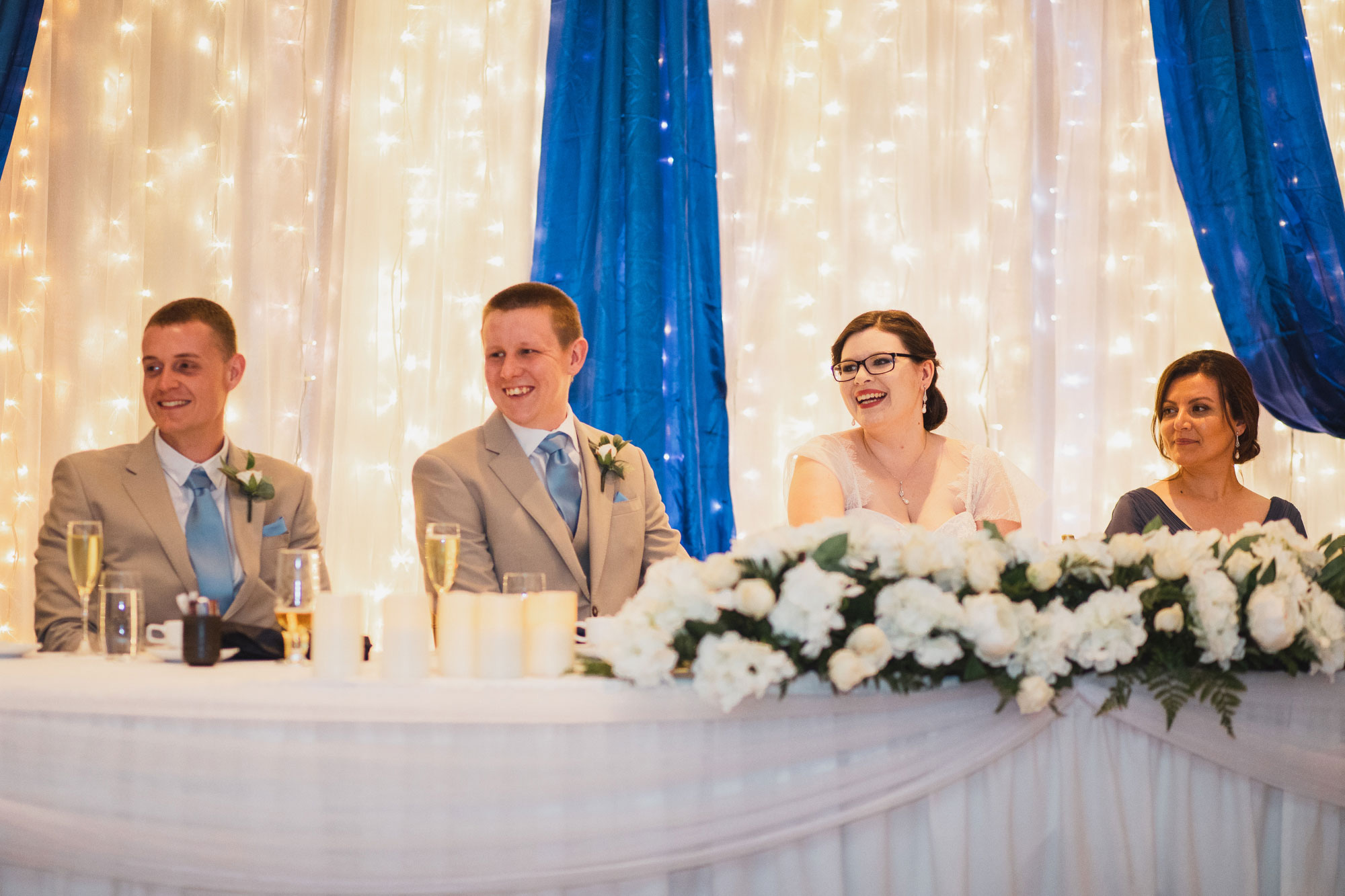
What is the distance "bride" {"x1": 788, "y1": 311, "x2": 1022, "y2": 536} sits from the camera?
3.01 meters

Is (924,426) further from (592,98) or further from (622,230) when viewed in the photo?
(592,98)

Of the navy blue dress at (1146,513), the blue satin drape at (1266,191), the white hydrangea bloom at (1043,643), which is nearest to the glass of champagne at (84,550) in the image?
the white hydrangea bloom at (1043,643)

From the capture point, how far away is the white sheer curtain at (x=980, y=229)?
14.0 feet

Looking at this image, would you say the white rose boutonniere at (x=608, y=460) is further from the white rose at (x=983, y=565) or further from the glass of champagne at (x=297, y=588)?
the white rose at (x=983, y=565)

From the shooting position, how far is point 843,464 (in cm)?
307

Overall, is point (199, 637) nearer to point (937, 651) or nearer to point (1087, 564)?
point (937, 651)

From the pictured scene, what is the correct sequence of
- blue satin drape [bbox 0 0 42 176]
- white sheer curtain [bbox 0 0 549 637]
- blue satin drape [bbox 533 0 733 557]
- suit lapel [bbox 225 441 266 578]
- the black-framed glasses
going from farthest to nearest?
white sheer curtain [bbox 0 0 549 637], blue satin drape [bbox 533 0 733 557], blue satin drape [bbox 0 0 42 176], the black-framed glasses, suit lapel [bbox 225 441 266 578]

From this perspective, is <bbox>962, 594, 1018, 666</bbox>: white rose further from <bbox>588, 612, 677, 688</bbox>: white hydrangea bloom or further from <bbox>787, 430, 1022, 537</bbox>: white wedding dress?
<bbox>787, 430, 1022, 537</bbox>: white wedding dress

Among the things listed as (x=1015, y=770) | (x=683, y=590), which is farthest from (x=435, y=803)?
(x=1015, y=770)

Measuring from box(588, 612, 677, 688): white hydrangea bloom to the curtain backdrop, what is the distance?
8.20ft

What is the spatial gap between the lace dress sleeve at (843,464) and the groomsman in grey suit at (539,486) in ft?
1.53

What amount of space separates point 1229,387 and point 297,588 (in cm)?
298

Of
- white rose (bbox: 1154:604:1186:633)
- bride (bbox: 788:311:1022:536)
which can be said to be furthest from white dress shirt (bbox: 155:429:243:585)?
white rose (bbox: 1154:604:1186:633)

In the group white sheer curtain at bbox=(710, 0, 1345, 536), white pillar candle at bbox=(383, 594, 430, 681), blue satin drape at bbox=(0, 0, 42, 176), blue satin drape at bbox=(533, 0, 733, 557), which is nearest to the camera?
white pillar candle at bbox=(383, 594, 430, 681)
